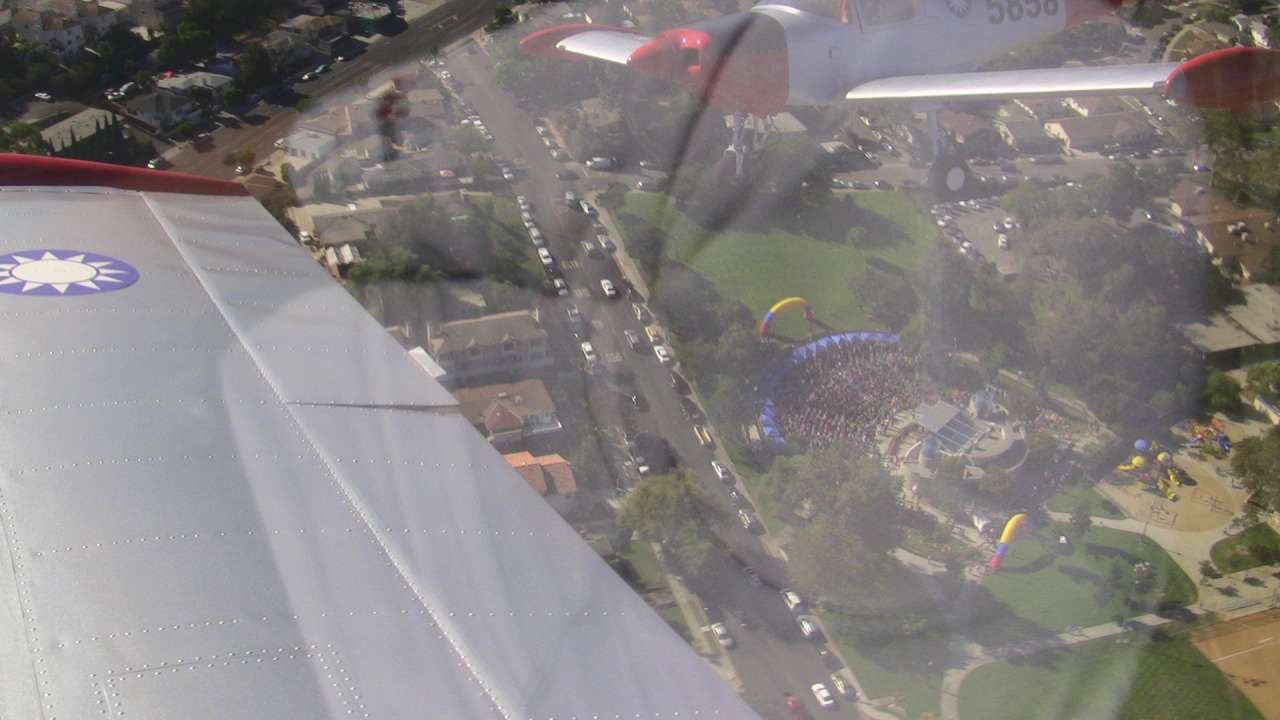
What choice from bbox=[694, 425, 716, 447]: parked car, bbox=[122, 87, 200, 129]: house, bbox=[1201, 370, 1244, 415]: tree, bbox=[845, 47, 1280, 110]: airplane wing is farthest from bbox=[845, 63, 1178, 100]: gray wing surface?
→ bbox=[122, 87, 200, 129]: house

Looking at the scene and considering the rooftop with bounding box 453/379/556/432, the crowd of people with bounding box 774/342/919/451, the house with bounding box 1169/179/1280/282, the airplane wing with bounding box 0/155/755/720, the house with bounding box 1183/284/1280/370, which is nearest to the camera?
the airplane wing with bounding box 0/155/755/720

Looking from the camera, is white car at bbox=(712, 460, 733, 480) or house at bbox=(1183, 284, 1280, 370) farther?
house at bbox=(1183, 284, 1280, 370)

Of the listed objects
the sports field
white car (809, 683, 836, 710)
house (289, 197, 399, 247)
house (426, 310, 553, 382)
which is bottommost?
the sports field

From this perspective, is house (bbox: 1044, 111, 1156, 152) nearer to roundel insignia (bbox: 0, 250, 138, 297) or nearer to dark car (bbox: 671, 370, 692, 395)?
dark car (bbox: 671, 370, 692, 395)

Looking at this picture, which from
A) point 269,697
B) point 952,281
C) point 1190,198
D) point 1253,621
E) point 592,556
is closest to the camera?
point 269,697

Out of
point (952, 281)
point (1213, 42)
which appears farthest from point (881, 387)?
point (1213, 42)

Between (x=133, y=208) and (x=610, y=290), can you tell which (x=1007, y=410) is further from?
(x=133, y=208)
